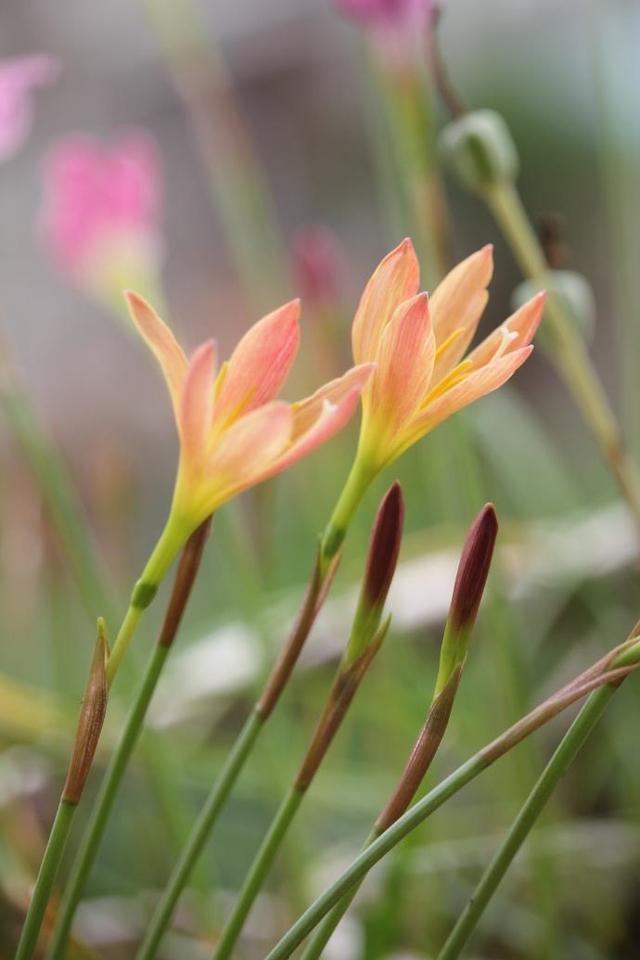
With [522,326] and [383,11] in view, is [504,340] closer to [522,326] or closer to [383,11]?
[522,326]

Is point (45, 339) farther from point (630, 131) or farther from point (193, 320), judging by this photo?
point (630, 131)

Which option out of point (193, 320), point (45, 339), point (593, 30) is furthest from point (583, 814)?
point (45, 339)

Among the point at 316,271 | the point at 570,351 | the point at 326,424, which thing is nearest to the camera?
the point at 326,424

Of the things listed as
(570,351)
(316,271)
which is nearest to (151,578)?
(570,351)

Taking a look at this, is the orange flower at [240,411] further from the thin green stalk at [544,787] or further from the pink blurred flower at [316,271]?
the pink blurred flower at [316,271]

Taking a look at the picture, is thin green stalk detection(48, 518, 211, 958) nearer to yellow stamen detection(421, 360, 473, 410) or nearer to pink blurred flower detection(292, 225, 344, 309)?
yellow stamen detection(421, 360, 473, 410)

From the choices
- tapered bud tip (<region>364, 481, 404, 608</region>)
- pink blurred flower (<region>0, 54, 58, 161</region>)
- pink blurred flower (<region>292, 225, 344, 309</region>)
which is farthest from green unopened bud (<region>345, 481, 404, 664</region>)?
pink blurred flower (<region>292, 225, 344, 309</region>)

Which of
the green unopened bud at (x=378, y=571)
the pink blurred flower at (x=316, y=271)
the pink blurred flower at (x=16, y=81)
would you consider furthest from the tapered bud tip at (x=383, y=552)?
the pink blurred flower at (x=316, y=271)
